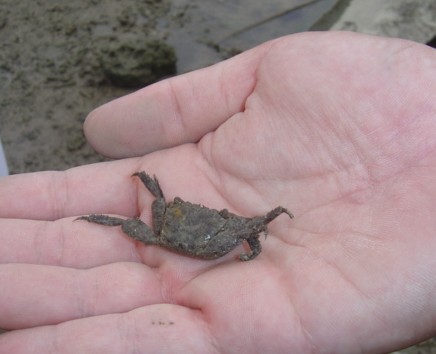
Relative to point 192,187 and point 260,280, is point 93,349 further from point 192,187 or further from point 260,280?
point 192,187

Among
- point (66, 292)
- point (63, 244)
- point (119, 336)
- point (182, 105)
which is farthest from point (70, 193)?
point (119, 336)

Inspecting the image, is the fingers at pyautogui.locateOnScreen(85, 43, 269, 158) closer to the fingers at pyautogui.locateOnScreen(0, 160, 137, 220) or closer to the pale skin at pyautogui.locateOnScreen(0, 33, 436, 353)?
the pale skin at pyautogui.locateOnScreen(0, 33, 436, 353)

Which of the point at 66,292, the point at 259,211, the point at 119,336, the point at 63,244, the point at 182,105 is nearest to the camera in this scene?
the point at 119,336

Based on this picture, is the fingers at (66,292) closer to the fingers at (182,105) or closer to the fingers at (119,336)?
the fingers at (119,336)

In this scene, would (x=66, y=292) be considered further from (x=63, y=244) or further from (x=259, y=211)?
(x=259, y=211)

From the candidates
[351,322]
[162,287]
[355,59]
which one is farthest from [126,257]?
[355,59]
